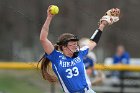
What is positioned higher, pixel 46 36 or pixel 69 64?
pixel 46 36

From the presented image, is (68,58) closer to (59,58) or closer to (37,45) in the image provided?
(59,58)

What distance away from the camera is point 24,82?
51.4 ft

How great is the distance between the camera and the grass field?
1533 cm

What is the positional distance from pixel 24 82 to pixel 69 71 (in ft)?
24.9

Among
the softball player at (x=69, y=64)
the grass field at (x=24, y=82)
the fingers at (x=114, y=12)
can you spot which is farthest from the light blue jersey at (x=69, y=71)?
the grass field at (x=24, y=82)

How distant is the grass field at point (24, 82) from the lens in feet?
50.3

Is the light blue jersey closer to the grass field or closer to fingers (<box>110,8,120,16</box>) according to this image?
fingers (<box>110,8,120,16</box>)

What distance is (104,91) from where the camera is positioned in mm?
16266

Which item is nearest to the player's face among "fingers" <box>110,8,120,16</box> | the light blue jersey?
the light blue jersey

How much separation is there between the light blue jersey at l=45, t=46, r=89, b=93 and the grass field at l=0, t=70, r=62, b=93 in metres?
6.94

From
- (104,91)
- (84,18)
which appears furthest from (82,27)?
(104,91)

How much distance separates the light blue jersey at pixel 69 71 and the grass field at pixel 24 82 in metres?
6.94

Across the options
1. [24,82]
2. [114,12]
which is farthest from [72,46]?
[24,82]

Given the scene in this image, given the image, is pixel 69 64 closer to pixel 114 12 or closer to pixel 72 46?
pixel 72 46
